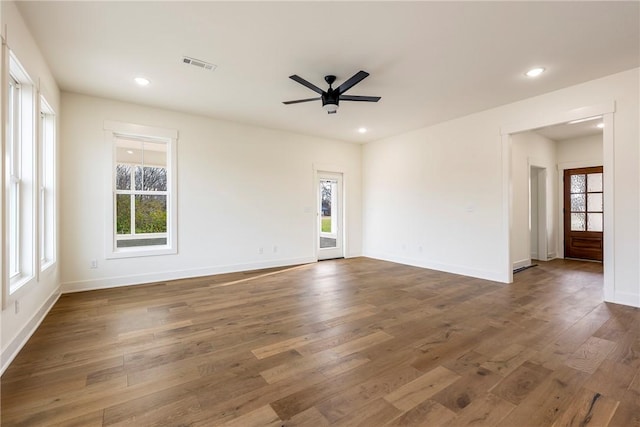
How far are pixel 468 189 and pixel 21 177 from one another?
6.03 meters

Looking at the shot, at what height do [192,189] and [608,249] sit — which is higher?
[192,189]

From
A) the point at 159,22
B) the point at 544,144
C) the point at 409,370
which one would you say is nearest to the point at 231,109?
the point at 159,22

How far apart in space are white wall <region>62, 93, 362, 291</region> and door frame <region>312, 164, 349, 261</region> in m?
0.05

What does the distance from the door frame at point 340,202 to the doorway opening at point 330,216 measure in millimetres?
25

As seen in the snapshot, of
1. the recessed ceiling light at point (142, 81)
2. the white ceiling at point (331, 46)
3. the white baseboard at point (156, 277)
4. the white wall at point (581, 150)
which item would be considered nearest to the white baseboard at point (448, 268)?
the white baseboard at point (156, 277)

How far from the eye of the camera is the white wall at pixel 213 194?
432 cm

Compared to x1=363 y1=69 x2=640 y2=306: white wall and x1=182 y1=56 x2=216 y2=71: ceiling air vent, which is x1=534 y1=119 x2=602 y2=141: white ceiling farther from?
x1=182 y1=56 x2=216 y2=71: ceiling air vent

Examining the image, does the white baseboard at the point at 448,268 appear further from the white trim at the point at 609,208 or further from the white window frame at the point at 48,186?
the white window frame at the point at 48,186

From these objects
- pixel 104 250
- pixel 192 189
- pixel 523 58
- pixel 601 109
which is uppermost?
pixel 523 58

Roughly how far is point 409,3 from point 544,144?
614 cm

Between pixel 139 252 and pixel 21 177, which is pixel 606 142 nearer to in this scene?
pixel 21 177

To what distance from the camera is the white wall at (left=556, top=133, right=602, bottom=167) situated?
6.51 m

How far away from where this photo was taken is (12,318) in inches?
95.4

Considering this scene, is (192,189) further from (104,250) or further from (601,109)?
(601,109)
